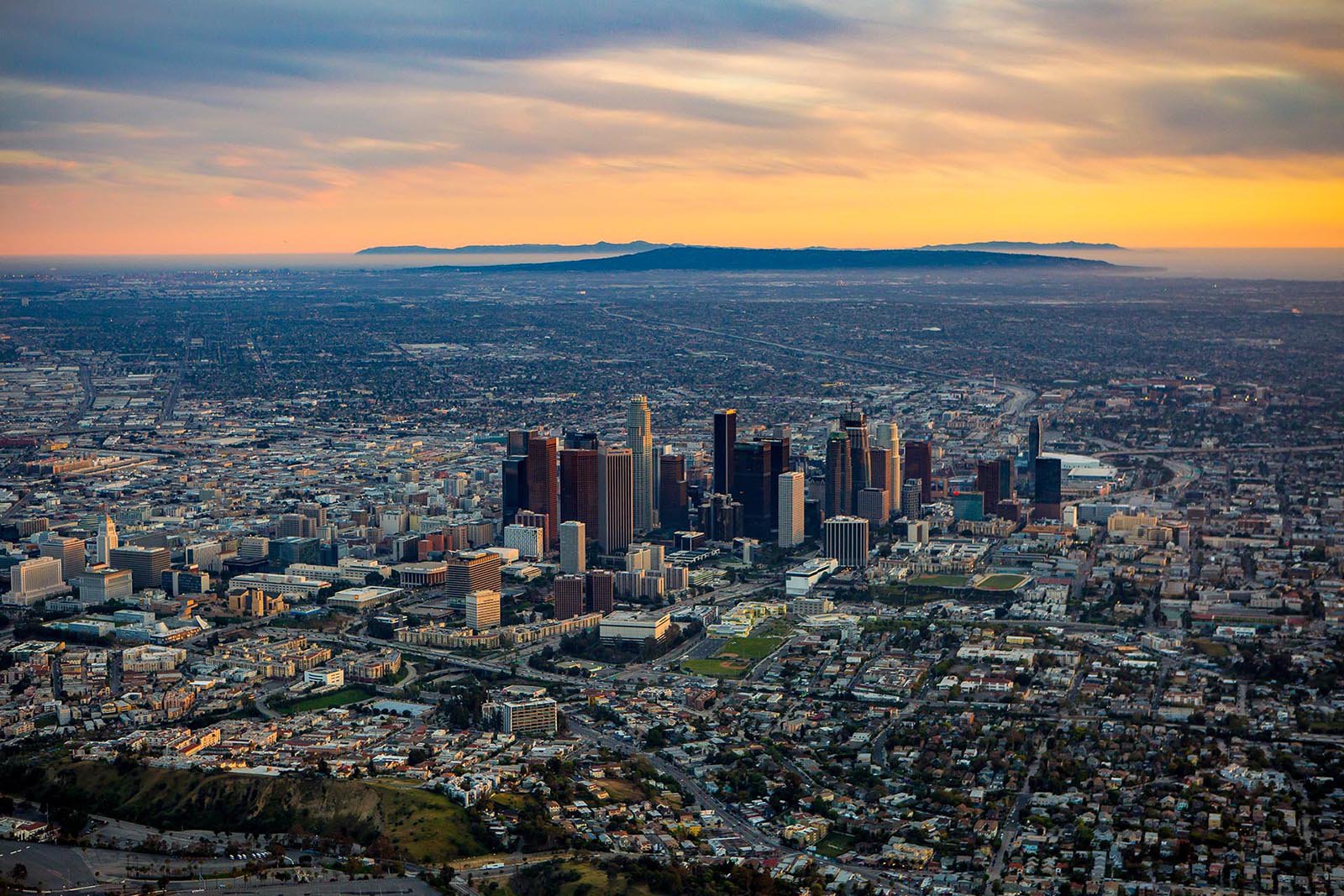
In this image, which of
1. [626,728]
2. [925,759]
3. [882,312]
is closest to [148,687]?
[626,728]

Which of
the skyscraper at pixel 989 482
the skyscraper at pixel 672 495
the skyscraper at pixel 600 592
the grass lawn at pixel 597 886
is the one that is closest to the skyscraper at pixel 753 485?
the skyscraper at pixel 672 495

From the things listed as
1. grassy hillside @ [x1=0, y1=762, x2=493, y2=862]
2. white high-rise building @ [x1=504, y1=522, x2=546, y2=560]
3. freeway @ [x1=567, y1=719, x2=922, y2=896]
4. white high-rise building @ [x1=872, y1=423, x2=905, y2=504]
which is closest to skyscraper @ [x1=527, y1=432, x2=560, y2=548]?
white high-rise building @ [x1=504, y1=522, x2=546, y2=560]

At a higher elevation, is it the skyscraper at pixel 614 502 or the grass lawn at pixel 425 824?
the skyscraper at pixel 614 502

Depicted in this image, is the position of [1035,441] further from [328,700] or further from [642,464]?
[328,700]

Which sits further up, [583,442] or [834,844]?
[583,442]

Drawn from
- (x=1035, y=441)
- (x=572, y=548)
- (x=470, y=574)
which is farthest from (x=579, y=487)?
(x=1035, y=441)

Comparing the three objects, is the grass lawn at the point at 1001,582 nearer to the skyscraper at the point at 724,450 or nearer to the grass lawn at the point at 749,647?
the grass lawn at the point at 749,647
